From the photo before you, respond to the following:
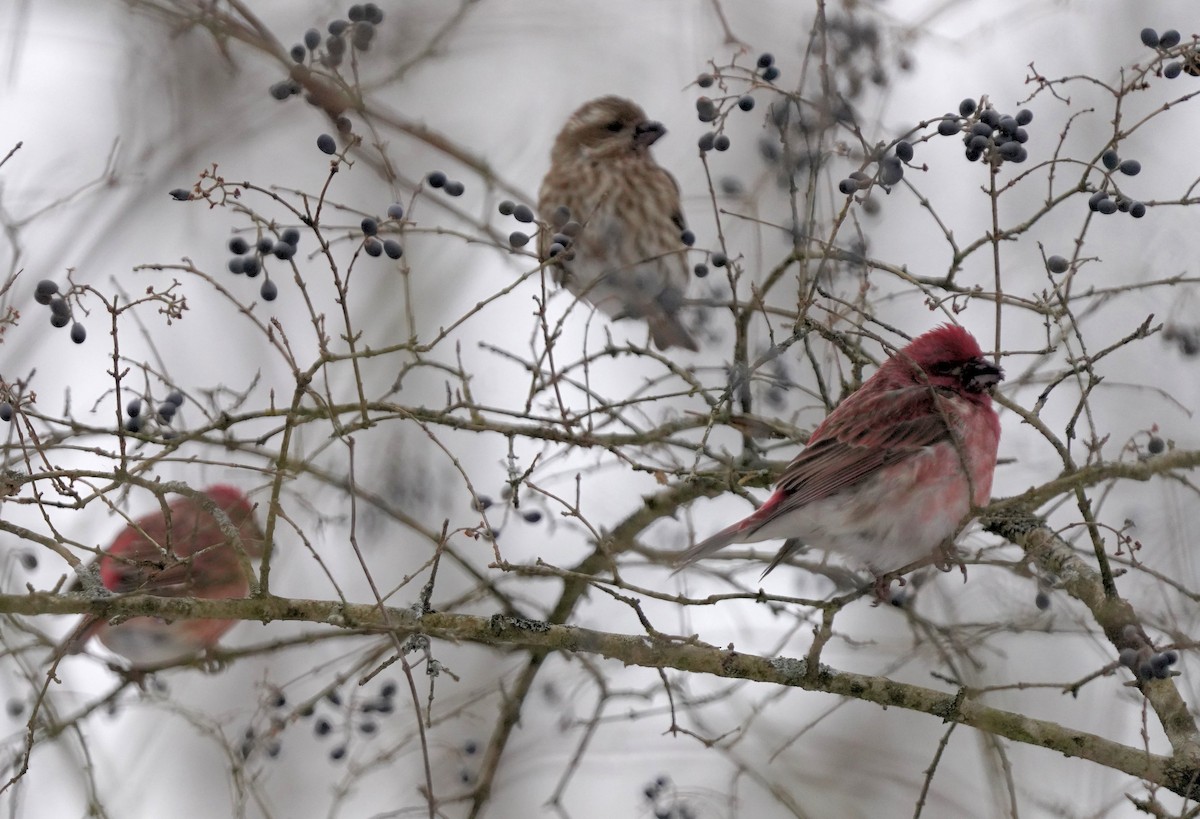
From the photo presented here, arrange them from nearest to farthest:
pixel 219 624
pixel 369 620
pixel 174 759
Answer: pixel 369 620 → pixel 219 624 → pixel 174 759

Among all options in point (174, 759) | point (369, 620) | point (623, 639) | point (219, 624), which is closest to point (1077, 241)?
point (623, 639)

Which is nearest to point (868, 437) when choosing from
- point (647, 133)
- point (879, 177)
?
point (879, 177)

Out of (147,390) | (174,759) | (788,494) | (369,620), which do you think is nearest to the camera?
(369,620)

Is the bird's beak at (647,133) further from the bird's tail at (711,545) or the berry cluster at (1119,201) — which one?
the berry cluster at (1119,201)

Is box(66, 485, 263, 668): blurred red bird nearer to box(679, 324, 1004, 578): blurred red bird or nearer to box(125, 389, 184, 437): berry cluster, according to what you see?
box(125, 389, 184, 437): berry cluster

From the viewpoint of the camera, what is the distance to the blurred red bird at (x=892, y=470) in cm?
580

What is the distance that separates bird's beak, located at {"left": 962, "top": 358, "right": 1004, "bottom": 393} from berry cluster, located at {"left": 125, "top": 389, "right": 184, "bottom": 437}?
361 centimetres

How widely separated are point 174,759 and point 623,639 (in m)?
7.34

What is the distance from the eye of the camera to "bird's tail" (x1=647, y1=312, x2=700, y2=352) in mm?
8328

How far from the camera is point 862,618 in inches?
433

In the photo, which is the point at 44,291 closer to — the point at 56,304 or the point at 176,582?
the point at 56,304

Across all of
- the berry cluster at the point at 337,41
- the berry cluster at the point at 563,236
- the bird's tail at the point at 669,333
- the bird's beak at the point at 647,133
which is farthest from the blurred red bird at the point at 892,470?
the bird's beak at the point at 647,133


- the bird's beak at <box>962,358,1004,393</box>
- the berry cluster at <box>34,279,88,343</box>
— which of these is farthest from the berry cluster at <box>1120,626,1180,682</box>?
the berry cluster at <box>34,279,88,343</box>

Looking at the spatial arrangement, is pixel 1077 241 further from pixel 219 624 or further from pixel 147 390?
pixel 219 624
